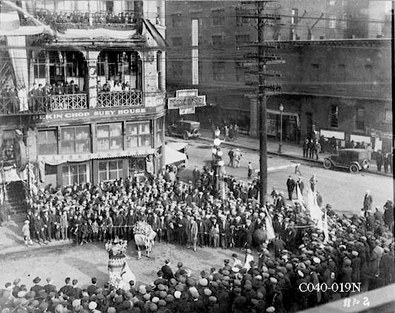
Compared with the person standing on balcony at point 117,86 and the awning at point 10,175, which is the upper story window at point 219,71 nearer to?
the person standing on balcony at point 117,86

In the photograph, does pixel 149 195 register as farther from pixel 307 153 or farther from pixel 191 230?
pixel 307 153

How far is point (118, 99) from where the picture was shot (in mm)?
25250

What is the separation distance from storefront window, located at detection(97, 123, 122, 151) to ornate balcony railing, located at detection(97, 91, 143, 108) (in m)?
0.96

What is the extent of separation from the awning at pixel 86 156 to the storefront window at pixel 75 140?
266 millimetres

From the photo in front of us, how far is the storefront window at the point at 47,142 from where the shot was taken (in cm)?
2330

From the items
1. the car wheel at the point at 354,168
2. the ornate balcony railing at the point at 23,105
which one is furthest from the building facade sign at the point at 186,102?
the car wheel at the point at 354,168

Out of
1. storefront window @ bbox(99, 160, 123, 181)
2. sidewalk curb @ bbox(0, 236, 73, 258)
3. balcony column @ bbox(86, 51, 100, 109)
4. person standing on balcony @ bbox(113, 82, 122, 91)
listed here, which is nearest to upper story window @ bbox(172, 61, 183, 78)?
person standing on balcony @ bbox(113, 82, 122, 91)

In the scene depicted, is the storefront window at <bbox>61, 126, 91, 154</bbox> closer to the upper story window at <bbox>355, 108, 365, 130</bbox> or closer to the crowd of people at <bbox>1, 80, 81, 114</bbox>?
the crowd of people at <bbox>1, 80, 81, 114</bbox>

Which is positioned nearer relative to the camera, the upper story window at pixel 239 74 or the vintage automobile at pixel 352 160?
the vintage automobile at pixel 352 160

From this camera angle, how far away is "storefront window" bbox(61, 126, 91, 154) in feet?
78.7

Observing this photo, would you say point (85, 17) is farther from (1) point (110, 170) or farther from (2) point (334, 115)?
(2) point (334, 115)

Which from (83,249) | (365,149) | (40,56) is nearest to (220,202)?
(83,249)

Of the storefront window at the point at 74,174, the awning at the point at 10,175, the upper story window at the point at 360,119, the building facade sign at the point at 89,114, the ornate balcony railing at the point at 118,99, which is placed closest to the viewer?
the awning at the point at 10,175

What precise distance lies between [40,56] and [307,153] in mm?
16411
